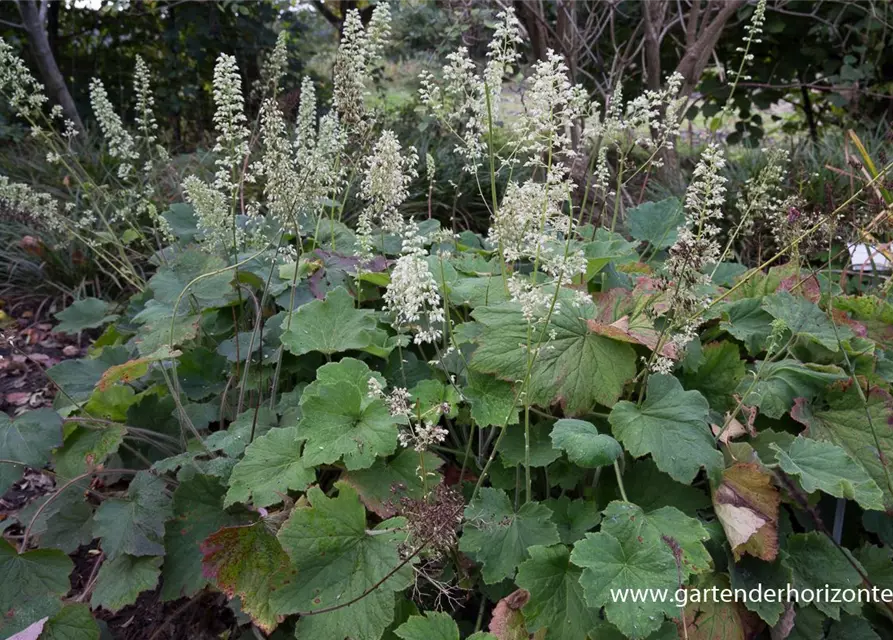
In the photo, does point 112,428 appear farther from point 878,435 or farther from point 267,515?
point 878,435

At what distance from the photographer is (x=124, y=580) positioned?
67.8 inches

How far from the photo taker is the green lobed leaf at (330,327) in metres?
1.99

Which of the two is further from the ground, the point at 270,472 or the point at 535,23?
the point at 535,23

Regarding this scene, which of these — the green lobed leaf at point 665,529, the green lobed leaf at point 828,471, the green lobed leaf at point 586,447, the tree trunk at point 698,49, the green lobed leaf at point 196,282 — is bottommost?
the green lobed leaf at point 665,529

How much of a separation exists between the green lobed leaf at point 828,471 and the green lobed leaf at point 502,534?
21.7 inches

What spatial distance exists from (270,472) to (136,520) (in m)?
0.40

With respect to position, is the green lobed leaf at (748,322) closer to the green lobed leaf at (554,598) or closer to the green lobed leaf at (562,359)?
the green lobed leaf at (562,359)

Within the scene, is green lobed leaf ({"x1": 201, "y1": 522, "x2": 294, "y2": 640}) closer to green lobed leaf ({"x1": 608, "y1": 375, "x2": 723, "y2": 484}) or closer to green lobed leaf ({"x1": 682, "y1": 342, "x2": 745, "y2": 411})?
green lobed leaf ({"x1": 608, "y1": 375, "x2": 723, "y2": 484})

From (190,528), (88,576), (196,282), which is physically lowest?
(88,576)

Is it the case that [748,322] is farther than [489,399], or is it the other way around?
[748,322]

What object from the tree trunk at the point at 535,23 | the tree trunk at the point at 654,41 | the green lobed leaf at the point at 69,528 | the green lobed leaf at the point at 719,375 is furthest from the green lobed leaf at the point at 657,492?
the tree trunk at the point at 654,41

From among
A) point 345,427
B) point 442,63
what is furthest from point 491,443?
point 442,63

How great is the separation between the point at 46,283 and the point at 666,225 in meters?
3.69

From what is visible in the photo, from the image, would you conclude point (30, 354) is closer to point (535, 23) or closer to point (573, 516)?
point (573, 516)
